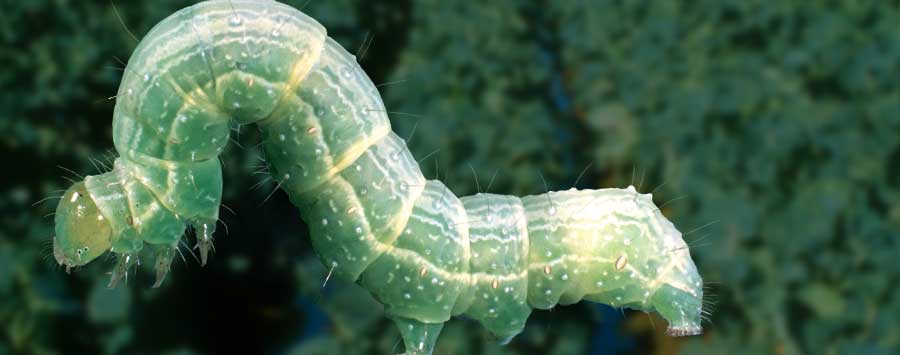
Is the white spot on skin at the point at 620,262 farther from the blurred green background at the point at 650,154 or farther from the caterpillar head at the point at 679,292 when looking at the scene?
the blurred green background at the point at 650,154

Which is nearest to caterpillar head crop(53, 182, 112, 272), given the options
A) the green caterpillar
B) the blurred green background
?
the green caterpillar

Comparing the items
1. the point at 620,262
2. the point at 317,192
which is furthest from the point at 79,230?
the point at 620,262

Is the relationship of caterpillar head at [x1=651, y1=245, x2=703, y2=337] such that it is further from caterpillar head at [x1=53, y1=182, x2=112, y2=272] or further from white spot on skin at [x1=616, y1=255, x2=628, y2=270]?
caterpillar head at [x1=53, y1=182, x2=112, y2=272]

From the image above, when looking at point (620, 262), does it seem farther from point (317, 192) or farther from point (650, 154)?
point (650, 154)

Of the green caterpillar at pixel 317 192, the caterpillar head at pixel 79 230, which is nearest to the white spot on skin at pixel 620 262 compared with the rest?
the green caterpillar at pixel 317 192

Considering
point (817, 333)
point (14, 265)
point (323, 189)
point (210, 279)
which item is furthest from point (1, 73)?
point (817, 333)

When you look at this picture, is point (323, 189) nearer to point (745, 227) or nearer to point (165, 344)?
point (165, 344)
